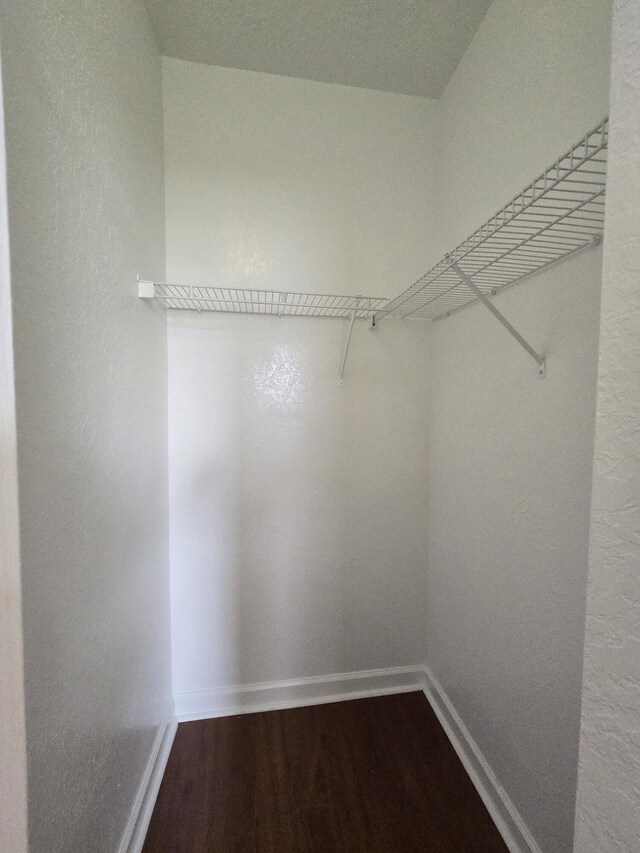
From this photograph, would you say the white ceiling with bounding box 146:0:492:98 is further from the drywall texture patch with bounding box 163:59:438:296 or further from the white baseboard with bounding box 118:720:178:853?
the white baseboard with bounding box 118:720:178:853

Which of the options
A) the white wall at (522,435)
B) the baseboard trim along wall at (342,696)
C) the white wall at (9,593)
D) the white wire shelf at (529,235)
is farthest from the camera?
the baseboard trim along wall at (342,696)

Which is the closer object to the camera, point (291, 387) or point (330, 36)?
point (330, 36)

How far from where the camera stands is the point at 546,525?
0.90 meters

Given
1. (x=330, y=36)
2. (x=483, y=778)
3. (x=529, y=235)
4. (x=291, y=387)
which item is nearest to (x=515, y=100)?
(x=529, y=235)

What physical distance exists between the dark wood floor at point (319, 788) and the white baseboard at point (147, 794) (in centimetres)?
3

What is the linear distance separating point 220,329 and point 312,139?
0.85 metres

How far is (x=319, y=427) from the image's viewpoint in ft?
4.76

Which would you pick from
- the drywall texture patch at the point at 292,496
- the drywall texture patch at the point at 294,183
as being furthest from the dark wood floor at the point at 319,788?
the drywall texture patch at the point at 294,183

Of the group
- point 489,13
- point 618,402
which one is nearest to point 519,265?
point 618,402

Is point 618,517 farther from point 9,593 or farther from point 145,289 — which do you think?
point 145,289

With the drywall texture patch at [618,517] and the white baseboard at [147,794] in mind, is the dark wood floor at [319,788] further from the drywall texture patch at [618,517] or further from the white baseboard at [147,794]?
the drywall texture patch at [618,517]

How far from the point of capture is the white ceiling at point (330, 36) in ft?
3.59

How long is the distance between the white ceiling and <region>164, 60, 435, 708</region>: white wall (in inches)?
2.4

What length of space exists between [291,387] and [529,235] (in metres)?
0.93
